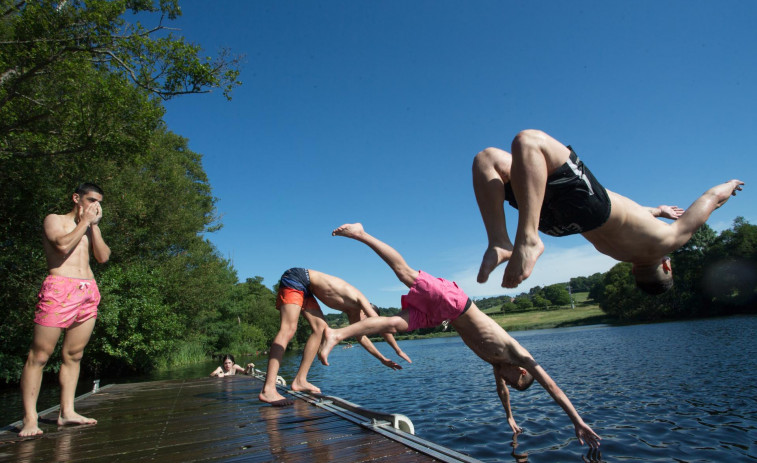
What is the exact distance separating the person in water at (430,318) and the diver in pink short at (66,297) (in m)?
2.80

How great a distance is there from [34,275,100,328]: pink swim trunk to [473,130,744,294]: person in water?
434 cm

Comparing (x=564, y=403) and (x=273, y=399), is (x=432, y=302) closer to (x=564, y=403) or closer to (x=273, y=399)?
(x=564, y=403)

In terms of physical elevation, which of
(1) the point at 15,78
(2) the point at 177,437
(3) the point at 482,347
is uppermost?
(1) the point at 15,78

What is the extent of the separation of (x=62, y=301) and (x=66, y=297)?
0.16 ft

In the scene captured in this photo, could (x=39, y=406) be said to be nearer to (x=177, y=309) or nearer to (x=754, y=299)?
(x=177, y=309)

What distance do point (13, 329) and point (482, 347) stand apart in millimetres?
19956

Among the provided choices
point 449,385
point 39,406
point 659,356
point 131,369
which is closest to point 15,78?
point 39,406

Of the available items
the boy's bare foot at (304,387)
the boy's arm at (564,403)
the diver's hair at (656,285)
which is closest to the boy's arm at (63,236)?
the boy's bare foot at (304,387)

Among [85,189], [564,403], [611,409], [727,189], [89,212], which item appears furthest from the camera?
[611,409]

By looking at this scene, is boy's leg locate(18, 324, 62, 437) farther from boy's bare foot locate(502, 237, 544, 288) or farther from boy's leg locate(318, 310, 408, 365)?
boy's bare foot locate(502, 237, 544, 288)

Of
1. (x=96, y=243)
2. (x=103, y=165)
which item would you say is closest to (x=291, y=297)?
(x=96, y=243)

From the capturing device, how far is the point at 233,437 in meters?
4.14

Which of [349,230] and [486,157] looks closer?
[486,157]

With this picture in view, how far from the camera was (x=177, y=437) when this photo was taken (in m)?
4.28
